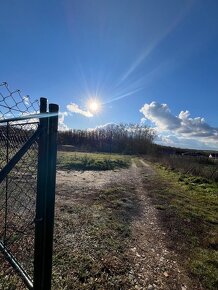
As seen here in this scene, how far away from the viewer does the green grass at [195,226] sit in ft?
12.2

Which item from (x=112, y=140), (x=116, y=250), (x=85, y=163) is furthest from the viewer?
(x=112, y=140)

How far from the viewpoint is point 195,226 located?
562 centimetres

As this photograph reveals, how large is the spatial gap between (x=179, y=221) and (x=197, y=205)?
2.10 m

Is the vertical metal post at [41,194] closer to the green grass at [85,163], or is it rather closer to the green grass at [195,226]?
the green grass at [195,226]

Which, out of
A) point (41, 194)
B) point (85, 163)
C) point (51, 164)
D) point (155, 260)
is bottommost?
point (155, 260)

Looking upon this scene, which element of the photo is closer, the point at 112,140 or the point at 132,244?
the point at 132,244

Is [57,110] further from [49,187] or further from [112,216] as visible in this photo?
[112,216]

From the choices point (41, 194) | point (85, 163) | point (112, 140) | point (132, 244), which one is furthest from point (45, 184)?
point (112, 140)

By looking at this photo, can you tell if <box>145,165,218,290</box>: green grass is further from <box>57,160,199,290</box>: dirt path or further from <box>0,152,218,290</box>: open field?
<box>57,160,199,290</box>: dirt path

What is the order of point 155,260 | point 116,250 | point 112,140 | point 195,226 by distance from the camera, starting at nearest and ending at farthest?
point 155,260 < point 116,250 < point 195,226 < point 112,140

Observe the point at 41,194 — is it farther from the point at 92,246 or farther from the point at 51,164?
the point at 92,246

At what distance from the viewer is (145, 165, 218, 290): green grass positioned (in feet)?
12.2

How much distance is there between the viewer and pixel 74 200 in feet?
23.0

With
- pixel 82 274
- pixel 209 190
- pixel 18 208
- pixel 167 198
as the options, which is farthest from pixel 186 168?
pixel 82 274
